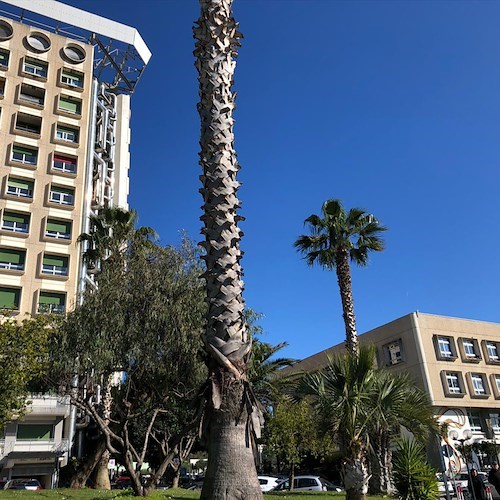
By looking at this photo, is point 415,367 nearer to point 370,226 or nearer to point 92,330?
point 370,226

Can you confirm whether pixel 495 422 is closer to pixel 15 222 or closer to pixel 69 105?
pixel 15 222

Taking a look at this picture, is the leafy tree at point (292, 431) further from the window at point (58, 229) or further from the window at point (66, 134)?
the window at point (66, 134)

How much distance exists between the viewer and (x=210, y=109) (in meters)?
10.0

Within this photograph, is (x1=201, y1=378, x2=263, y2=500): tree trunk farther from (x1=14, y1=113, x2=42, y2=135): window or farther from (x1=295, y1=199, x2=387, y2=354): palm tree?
(x1=14, y1=113, x2=42, y2=135): window

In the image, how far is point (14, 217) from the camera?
37.9m

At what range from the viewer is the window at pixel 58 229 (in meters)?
38.4

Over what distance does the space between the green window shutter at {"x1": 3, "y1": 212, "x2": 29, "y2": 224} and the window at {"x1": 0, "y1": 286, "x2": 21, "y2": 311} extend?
5.32m

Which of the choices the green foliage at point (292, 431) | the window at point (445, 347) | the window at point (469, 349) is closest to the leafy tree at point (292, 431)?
the green foliage at point (292, 431)

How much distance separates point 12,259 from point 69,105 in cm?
1451

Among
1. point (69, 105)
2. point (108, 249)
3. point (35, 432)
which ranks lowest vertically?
point (35, 432)

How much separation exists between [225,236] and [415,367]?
100 ft

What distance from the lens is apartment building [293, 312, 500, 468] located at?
35.6 m

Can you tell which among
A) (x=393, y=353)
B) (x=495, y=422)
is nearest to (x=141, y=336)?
(x=393, y=353)

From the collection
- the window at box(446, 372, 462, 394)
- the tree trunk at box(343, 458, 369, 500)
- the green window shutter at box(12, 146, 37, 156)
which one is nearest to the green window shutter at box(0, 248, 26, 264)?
the green window shutter at box(12, 146, 37, 156)
